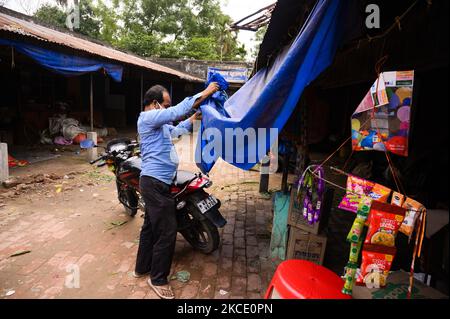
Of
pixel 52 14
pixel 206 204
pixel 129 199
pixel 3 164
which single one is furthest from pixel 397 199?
pixel 52 14

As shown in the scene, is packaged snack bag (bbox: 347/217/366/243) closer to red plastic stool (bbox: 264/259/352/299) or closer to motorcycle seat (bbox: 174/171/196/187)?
red plastic stool (bbox: 264/259/352/299)

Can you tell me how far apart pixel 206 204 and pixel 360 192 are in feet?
5.64

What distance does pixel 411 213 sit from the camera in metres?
1.83

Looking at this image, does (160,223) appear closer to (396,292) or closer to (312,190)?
(312,190)

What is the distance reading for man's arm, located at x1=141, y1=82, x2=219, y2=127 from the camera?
2516 millimetres

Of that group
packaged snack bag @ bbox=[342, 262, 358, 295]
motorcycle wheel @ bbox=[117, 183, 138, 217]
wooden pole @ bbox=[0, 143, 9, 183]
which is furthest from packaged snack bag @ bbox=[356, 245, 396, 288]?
wooden pole @ bbox=[0, 143, 9, 183]

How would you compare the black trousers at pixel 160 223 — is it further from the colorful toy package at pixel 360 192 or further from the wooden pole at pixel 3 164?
the wooden pole at pixel 3 164

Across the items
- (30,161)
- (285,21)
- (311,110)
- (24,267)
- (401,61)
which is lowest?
(24,267)

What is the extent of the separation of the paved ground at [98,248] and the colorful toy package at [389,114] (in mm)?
1819

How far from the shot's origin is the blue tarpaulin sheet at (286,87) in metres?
2.00
